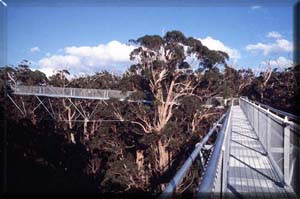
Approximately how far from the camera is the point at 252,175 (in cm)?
297

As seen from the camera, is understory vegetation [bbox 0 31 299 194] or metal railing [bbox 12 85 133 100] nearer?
understory vegetation [bbox 0 31 299 194]

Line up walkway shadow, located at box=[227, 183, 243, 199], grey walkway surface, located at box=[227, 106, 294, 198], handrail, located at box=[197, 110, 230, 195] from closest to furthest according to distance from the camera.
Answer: handrail, located at box=[197, 110, 230, 195] → walkway shadow, located at box=[227, 183, 243, 199] → grey walkway surface, located at box=[227, 106, 294, 198]

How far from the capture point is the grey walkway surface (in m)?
2.51

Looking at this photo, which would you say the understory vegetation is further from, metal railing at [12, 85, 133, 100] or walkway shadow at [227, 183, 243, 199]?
walkway shadow at [227, 183, 243, 199]

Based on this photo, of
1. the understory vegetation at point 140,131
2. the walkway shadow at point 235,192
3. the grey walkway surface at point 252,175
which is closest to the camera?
the walkway shadow at point 235,192

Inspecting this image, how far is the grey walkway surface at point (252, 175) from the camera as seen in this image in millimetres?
2512

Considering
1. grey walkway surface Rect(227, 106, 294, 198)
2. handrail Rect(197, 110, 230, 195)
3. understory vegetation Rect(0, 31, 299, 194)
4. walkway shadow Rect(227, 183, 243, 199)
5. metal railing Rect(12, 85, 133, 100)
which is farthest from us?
metal railing Rect(12, 85, 133, 100)

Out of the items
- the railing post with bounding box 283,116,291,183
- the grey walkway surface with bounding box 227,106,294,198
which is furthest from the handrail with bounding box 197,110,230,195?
the railing post with bounding box 283,116,291,183

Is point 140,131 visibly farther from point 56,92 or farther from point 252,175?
point 252,175

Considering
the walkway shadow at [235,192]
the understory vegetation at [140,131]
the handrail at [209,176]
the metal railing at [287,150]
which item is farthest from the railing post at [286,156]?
the understory vegetation at [140,131]

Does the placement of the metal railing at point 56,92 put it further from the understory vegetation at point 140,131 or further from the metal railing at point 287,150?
the metal railing at point 287,150

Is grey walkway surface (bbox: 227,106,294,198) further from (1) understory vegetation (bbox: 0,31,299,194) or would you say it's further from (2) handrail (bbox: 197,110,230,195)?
(1) understory vegetation (bbox: 0,31,299,194)

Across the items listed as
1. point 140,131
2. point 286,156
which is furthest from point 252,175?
point 140,131

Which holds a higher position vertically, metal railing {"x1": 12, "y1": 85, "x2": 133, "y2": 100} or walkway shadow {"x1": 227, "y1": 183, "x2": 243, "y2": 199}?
metal railing {"x1": 12, "y1": 85, "x2": 133, "y2": 100}
